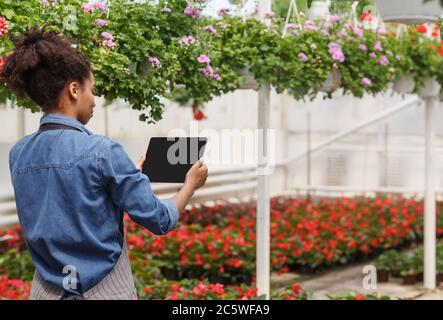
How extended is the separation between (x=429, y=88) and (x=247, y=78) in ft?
6.78

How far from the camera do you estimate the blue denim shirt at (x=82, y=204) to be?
1.64m

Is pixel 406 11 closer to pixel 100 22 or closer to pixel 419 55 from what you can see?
pixel 100 22

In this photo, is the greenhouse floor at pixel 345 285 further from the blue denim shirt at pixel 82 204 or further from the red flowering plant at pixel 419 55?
the blue denim shirt at pixel 82 204

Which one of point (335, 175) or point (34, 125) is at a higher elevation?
point (34, 125)

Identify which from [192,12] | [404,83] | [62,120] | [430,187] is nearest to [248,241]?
[430,187]

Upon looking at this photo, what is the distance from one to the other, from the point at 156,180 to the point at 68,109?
34 cm

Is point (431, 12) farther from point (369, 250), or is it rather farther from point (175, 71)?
point (369, 250)

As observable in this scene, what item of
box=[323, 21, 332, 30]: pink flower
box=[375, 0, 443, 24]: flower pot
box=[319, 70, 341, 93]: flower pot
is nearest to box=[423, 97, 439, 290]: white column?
box=[319, 70, 341, 93]: flower pot

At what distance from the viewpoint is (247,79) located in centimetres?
422

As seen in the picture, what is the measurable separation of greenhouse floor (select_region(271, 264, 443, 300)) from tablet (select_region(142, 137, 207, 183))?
3.82 m

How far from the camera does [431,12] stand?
3635mm

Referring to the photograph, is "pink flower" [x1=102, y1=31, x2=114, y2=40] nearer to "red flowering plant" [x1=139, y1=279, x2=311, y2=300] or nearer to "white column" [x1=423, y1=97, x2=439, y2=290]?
"red flowering plant" [x1=139, y1=279, x2=311, y2=300]

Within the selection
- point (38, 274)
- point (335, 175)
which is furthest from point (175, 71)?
point (335, 175)
